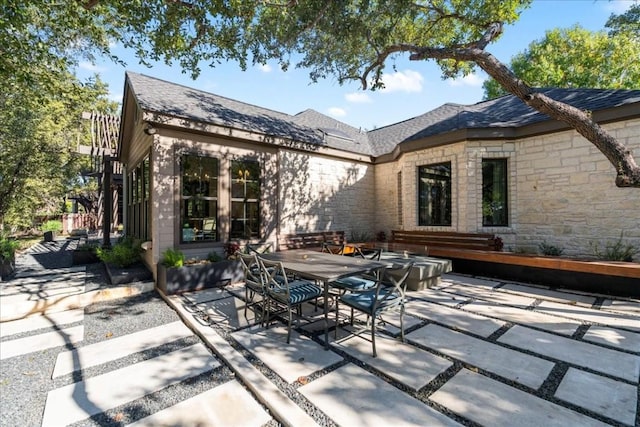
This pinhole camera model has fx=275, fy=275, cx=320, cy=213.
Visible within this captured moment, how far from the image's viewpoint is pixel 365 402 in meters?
2.22

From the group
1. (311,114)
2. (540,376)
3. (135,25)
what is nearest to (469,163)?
(540,376)

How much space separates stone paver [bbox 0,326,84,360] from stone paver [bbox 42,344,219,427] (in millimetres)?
1317

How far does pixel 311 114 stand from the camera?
11.7m

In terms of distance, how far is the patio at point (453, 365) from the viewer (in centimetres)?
210

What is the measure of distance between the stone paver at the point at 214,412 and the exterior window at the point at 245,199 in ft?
14.8

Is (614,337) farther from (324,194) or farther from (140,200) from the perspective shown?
(140,200)

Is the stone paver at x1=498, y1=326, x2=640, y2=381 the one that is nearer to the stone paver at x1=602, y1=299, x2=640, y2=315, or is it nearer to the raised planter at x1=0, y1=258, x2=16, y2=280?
the stone paver at x1=602, y1=299, x2=640, y2=315

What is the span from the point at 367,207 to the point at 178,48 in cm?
721

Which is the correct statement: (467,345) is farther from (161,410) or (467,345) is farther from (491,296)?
(161,410)

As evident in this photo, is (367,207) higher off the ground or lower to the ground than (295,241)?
higher

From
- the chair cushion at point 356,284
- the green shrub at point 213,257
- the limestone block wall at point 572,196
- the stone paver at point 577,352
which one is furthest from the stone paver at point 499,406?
the limestone block wall at point 572,196

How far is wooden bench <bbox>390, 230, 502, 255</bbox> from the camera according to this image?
22.1 ft

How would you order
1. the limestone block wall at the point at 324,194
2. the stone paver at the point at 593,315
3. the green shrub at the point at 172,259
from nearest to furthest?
the stone paver at the point at 593,315, the green shrub at the point at 172,259, the limestone block wall at the point at 324,194

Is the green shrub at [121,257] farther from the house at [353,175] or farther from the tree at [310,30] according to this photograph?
the tree at [310,30]
